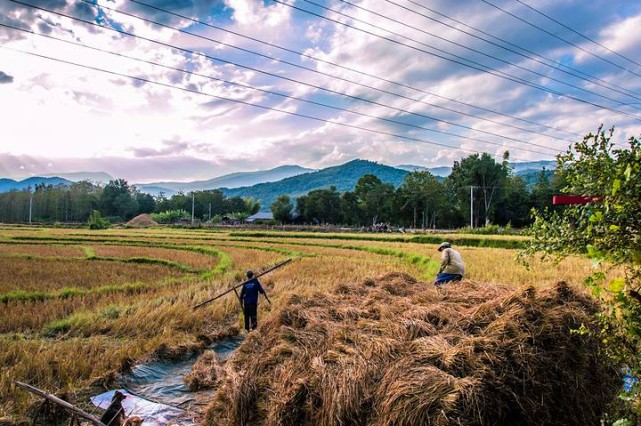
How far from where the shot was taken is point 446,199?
70000 mm

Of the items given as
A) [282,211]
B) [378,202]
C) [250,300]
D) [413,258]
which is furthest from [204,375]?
[282,211]

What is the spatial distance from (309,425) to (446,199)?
229ft

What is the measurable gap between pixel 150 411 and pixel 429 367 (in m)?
3.77

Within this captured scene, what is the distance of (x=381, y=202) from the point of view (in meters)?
74.0

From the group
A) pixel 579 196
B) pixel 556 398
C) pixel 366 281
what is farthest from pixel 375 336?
pixel 366 281

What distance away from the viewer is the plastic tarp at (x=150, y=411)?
494cm

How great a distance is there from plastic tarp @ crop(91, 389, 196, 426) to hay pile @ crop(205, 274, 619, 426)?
563 millimetres

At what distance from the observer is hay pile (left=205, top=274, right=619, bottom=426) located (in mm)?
3400

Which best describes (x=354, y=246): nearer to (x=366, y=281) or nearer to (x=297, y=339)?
(x=366, y=281)

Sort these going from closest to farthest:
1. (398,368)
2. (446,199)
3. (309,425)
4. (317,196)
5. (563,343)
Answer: (398,368)
(309,425)
(563,343)
(446,199)
(317,196)

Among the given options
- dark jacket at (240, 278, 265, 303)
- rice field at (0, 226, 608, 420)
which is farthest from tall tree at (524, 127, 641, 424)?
dark jacket at (240, 278, 265, 303)

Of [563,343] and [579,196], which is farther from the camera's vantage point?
[563,343]

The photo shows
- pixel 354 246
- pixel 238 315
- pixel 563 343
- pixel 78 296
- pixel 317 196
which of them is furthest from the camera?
pixel 317 196

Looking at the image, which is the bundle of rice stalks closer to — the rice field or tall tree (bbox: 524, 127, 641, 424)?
the rice field
